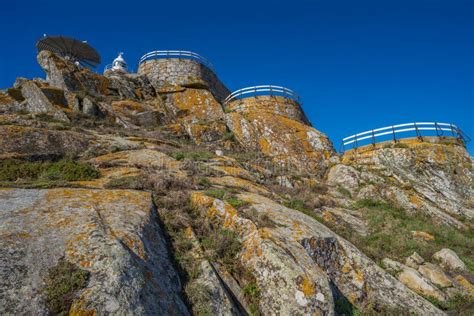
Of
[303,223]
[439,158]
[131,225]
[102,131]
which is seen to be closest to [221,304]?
[131,225]

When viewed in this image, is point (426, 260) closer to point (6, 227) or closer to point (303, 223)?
point (303, 223)

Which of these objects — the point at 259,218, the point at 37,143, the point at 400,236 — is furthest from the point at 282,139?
the point at 259,218

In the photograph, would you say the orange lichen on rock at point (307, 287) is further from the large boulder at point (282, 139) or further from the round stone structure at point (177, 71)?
the round stone structure at point (177, 71)

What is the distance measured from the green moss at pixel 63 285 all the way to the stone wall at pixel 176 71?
24981 mm

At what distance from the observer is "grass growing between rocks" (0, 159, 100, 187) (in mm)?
8609

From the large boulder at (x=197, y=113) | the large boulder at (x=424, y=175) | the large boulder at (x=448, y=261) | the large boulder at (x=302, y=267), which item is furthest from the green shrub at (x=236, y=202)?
the large boulder at (x=197, y=113)

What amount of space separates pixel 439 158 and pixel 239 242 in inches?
622

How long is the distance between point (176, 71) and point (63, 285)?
90.5ft

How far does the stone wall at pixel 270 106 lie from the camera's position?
24.8 meters

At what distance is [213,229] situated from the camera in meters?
7.18

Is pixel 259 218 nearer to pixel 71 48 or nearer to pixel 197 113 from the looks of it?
pixel 197 113

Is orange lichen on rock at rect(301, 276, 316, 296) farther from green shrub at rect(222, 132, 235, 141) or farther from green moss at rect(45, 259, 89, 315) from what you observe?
green shrub at rect(222, 132, 235, 141)

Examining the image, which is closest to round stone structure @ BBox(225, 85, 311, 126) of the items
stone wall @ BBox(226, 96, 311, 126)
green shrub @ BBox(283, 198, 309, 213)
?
stone wall @ BBox(226, 96, 311, 126)

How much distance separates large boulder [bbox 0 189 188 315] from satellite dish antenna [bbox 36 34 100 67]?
1148 inches
